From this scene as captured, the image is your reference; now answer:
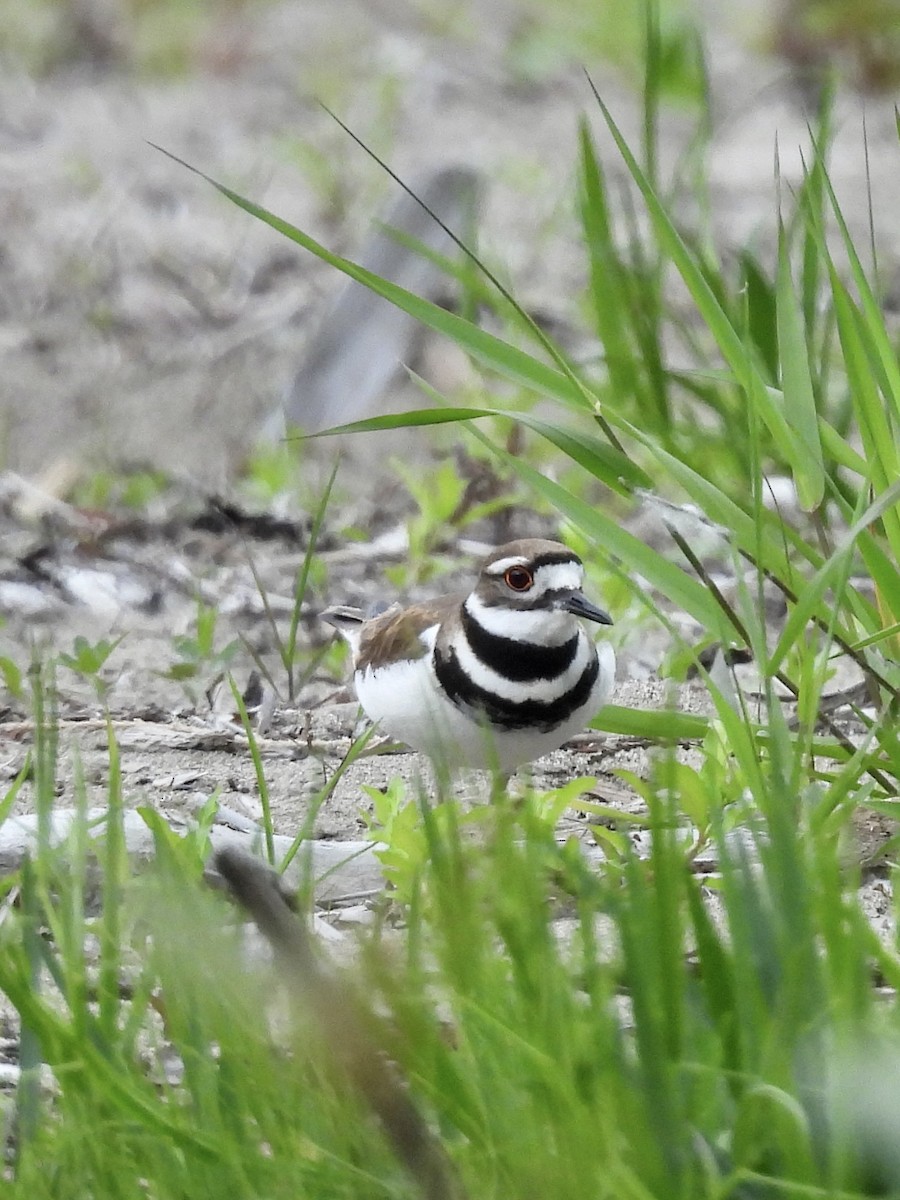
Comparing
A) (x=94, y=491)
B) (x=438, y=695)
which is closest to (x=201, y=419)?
(x=94, y=491)

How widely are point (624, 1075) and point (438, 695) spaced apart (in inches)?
67.2

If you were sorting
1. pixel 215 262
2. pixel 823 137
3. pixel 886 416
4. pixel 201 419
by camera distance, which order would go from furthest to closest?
pixel 215 262, pixel 201 419, pixel 823 137, pixel 886 416

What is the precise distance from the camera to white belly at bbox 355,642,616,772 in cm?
312

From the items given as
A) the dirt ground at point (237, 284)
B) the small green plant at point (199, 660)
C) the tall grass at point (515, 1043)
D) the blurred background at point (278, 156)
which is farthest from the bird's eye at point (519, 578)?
the blurred background at point (278, 156)

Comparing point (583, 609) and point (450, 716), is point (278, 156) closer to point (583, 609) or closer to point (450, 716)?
point (583, 609)

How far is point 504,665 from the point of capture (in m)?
3.30

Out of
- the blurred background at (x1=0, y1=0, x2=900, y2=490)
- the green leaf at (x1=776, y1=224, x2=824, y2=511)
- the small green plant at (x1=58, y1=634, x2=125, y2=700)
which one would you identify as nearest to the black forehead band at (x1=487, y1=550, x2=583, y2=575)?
the green leaf at (x1=776, y1=224, x2=824, y2=511)

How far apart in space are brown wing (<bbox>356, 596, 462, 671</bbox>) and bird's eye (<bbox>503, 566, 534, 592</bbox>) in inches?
6.6

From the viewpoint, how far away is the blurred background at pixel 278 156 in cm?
567

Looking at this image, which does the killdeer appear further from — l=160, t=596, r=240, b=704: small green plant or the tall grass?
the tall grass

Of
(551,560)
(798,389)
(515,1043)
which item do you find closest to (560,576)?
(551,560)

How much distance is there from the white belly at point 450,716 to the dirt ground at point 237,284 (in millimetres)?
182

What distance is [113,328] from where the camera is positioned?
610 centimetres

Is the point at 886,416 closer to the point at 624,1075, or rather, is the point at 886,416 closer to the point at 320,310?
the point at 624,1075
